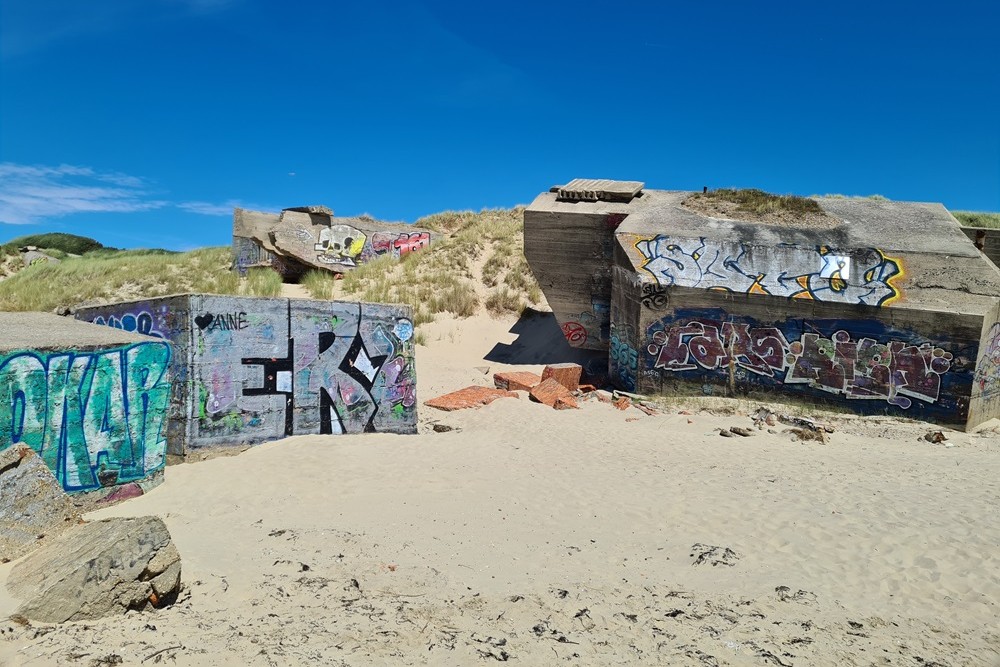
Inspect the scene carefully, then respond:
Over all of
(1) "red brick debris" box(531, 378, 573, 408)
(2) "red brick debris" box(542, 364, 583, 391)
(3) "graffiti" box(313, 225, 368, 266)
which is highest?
(3) "graffiti" box(313, 225, 368, 266)

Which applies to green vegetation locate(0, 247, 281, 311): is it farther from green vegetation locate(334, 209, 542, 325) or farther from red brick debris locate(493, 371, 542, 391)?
red brick debris locate(493, 371, 542, 391)

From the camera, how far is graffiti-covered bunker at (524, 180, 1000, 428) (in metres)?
10.0

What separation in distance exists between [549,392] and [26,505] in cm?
803

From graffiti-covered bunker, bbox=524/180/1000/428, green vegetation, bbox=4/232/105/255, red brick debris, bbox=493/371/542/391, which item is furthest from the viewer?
green vegetation, bbox=4/232/105/255

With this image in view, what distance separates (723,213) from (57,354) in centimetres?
1173

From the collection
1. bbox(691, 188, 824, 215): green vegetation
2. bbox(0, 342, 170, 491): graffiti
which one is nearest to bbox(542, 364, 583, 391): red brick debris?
bbox(691, 188, 824, 215): green vegetation

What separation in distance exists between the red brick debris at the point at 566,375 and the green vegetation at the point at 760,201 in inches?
197

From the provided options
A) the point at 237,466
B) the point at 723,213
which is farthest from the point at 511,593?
the point at 723,213

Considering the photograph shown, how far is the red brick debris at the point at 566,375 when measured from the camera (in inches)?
472

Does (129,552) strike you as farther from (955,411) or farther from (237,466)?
(955,411)

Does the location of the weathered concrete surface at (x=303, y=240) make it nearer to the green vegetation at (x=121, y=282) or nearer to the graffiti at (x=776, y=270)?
the green vegetation at (x=121, y=282)

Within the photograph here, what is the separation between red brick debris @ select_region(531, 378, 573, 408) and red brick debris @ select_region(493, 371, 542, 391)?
8.2 inches

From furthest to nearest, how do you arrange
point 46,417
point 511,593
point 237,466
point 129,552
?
1. point 237,466
2. point 46,417
3. point 511,593
4. point 129,552

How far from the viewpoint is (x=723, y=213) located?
1316 cm
